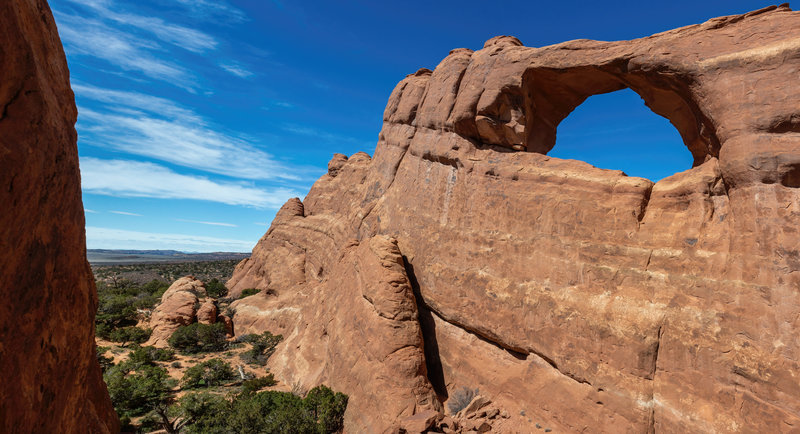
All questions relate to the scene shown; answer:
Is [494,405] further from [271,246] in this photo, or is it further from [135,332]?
[271,246]

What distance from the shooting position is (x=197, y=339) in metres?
28.4

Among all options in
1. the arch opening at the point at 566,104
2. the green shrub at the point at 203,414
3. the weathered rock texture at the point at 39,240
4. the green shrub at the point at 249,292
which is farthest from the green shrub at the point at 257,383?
the green shrub at the point at 249,292

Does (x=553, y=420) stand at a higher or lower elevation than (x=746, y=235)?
lower

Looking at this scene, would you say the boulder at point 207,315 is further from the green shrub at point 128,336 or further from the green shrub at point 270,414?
the green shrub at point 270,414

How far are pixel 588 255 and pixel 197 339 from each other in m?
28.1

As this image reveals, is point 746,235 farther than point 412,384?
No

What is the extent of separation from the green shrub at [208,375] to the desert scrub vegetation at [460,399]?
14950 mm

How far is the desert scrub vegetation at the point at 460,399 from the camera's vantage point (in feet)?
45.4

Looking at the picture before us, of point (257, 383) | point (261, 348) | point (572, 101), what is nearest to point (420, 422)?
point (257, 383)

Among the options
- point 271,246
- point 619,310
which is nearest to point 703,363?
point 619,310

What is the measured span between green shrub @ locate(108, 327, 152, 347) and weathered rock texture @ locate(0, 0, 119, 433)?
2861cm

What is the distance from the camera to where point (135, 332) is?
29.7m

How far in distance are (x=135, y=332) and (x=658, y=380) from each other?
34.7 meters

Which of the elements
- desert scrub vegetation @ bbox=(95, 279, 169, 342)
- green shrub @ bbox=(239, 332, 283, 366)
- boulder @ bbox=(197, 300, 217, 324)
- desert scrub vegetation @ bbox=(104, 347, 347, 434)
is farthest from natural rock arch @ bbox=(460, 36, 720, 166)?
desert scrub vegetation @ bbox=(95, 279, 169, 342)
